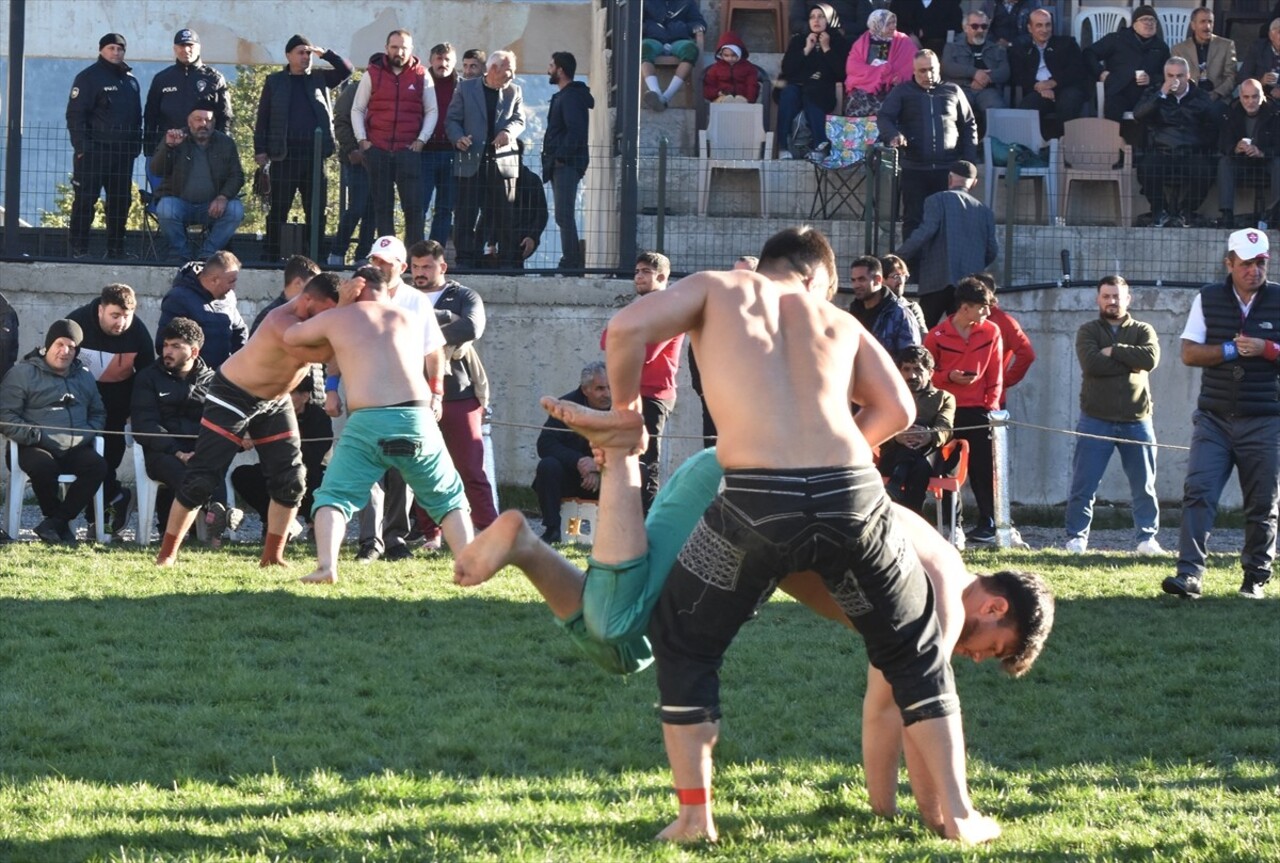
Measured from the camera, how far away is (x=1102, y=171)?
1625 centimetres

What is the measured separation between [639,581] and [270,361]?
17.4 feet

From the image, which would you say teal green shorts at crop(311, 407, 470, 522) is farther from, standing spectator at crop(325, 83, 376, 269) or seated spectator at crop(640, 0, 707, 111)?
seated spectator at crop(640, 0, 707, 111)

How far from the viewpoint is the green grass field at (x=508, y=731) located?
5684mm

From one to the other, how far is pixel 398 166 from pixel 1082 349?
560 cm

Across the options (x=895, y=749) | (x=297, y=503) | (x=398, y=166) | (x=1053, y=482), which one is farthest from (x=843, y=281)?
(x=895, y=749)

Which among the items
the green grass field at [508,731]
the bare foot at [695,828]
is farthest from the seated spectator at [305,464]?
the bare foot at [695,828]

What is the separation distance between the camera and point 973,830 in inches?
222

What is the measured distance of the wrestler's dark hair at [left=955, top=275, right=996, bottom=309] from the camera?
39.8 ft

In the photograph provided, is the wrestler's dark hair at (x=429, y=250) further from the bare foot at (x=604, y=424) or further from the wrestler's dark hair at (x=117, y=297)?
the bare foot at (x=604, y=424)

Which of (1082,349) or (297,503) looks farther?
(1082,349)

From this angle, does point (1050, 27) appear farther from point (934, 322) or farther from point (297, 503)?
point (297, 503)

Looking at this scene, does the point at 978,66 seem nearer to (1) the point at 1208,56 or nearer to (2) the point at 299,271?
(1) the point at 1208,56

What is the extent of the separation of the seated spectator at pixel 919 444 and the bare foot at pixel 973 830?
5.93 m

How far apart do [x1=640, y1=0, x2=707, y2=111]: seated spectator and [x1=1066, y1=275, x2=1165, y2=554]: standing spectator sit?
6290 millimetres
